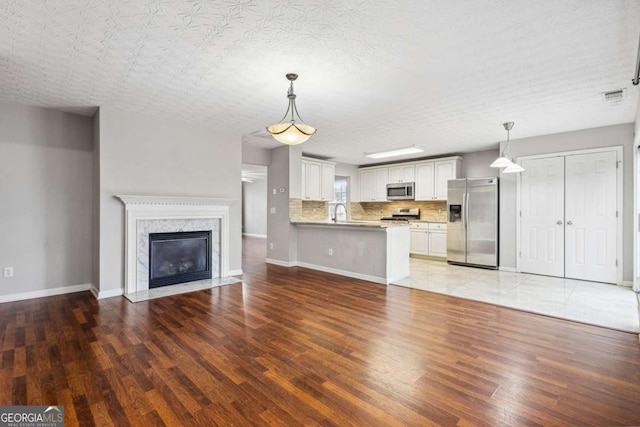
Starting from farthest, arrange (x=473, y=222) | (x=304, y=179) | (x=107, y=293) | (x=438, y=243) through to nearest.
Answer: (x=438, y=243), (x=304, y=179), (x=473, y=222), (x=107, y=293)

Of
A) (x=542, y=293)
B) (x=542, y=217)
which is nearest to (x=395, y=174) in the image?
(x=542, y=217)

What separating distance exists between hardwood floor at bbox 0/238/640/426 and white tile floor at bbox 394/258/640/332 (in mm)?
354

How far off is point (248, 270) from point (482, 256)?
4623 millimetres

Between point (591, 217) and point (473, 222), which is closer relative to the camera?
point (591, 217)

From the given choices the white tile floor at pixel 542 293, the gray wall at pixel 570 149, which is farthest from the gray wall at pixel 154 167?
the gray wall at pixel 570 149

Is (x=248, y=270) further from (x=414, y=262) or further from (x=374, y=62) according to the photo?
(x=374, y=62)

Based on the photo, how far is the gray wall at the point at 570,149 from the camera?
4.71m

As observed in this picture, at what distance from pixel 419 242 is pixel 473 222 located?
4.90 ft

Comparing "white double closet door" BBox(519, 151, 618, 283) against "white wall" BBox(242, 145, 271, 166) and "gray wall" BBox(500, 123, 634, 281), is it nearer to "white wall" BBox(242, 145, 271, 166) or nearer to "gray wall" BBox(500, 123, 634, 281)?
"gray wall" BBox(500, 123, 634, 281)

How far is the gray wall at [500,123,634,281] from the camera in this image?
4.71 metres

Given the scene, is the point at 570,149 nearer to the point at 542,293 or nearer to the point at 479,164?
the point at 479,164

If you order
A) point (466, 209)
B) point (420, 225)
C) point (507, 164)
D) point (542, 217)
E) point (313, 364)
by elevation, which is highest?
point (507, 164)

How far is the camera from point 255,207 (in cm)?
1298

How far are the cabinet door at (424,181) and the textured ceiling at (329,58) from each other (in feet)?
9.57
